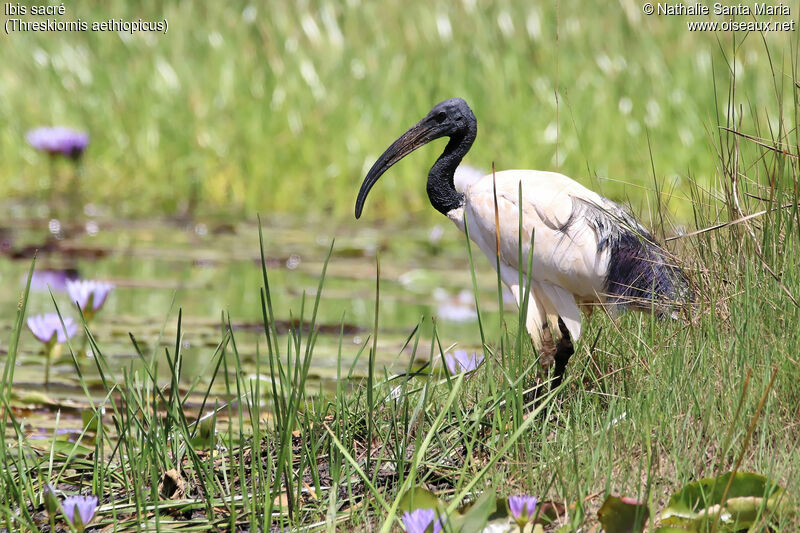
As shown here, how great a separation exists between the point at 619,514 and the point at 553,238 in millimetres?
1433

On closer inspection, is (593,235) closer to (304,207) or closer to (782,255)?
(782,255)

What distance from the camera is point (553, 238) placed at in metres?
3.18

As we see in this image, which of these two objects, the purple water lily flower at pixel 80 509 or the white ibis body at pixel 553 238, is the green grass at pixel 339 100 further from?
the purple water lily flower at pixel 80 509

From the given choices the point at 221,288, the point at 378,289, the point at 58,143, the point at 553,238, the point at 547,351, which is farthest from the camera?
the point at 58,143

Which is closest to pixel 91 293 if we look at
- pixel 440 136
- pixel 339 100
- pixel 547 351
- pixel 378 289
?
pixel 440 136

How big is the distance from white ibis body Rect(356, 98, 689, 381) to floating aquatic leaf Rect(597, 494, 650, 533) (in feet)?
3.43

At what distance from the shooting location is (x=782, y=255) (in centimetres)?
246

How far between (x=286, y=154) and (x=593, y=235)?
→ 426 centimetres

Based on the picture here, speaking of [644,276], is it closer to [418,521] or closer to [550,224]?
[550,224]

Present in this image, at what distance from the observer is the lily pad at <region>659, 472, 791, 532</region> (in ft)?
6.10

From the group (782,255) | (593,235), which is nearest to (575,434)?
(782,255)

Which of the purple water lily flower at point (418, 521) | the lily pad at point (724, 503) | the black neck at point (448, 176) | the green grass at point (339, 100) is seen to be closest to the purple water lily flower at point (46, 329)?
the black neck at point (448, 176)

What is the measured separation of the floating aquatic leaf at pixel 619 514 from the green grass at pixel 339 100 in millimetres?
4522

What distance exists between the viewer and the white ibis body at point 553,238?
3045 mm
